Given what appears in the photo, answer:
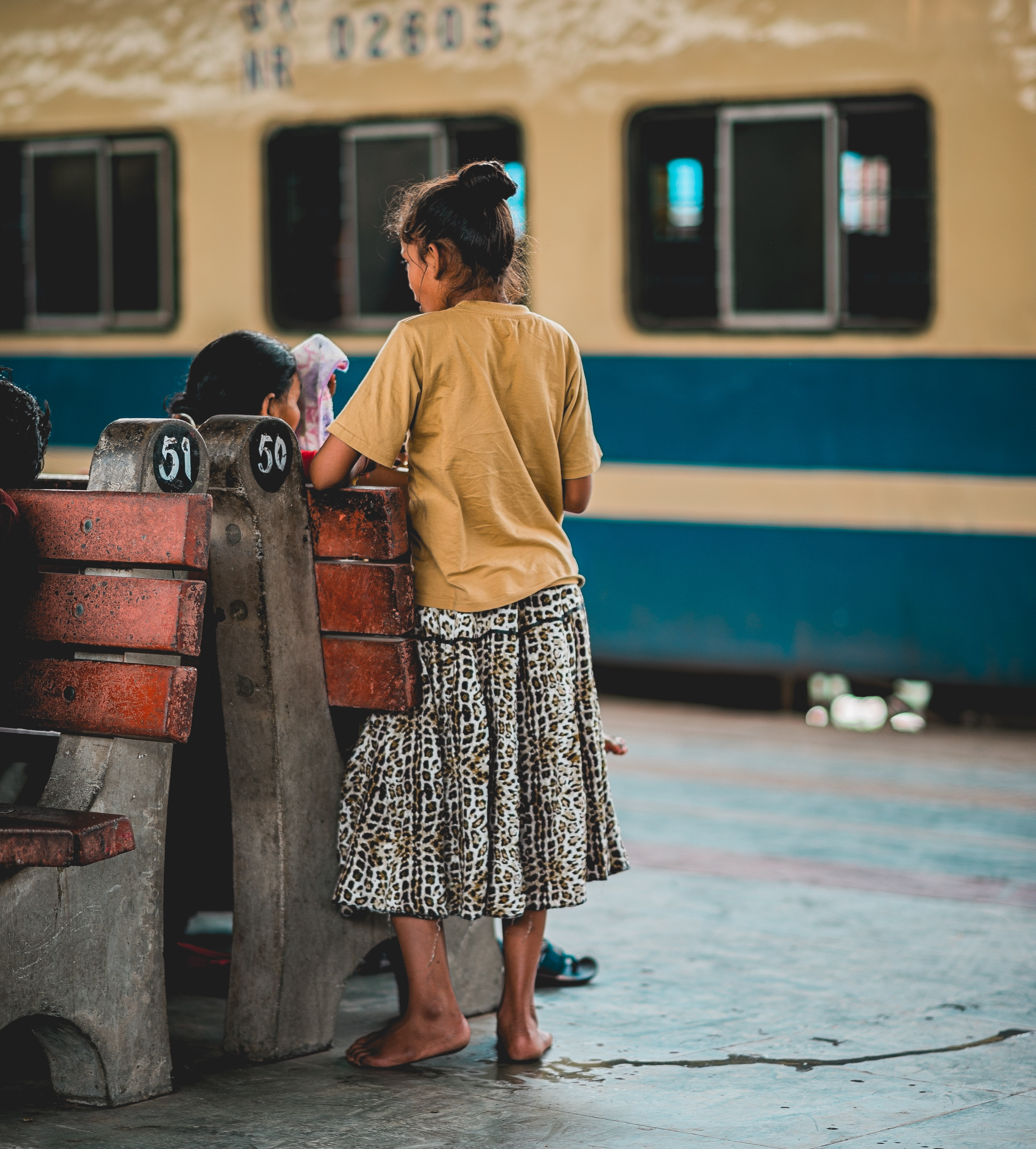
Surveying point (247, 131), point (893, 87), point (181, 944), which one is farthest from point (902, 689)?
point (181, 944)

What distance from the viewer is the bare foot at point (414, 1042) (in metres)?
3.58

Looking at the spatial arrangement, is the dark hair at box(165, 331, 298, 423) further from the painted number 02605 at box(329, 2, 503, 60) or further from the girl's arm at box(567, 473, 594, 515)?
the painted number 02605 at box(329, 2, 503, 60)

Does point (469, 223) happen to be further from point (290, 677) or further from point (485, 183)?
point (290, 677)

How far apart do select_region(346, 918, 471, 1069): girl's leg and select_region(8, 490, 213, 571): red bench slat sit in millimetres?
815

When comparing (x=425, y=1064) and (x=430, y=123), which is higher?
(x=430, y=123)

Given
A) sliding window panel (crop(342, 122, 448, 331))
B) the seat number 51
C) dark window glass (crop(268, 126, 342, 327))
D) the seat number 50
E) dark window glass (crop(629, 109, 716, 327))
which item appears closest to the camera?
the seat number 51

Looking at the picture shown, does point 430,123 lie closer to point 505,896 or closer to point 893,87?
Result: point 893,87

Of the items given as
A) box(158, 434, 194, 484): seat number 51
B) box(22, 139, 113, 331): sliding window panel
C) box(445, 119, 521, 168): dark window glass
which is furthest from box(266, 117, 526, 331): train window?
box(158, 434, 194, 484): seat number 51

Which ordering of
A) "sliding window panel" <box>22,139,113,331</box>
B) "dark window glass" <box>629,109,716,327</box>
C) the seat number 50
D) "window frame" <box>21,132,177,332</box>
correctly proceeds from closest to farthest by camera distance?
the seat number 50 → "dark window glass" <box>629,109,716,327</box> → "window frame" <box>21,132,177,332</box> → "sliding window panel" <box>22,139,113,331</box>

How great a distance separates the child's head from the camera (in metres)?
3.95

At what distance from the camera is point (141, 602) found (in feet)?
10.8

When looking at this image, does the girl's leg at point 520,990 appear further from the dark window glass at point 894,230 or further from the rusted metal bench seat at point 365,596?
the dark window glass at point 894,230

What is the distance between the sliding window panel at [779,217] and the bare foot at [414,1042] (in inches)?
189

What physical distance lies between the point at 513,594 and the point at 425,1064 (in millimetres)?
905
